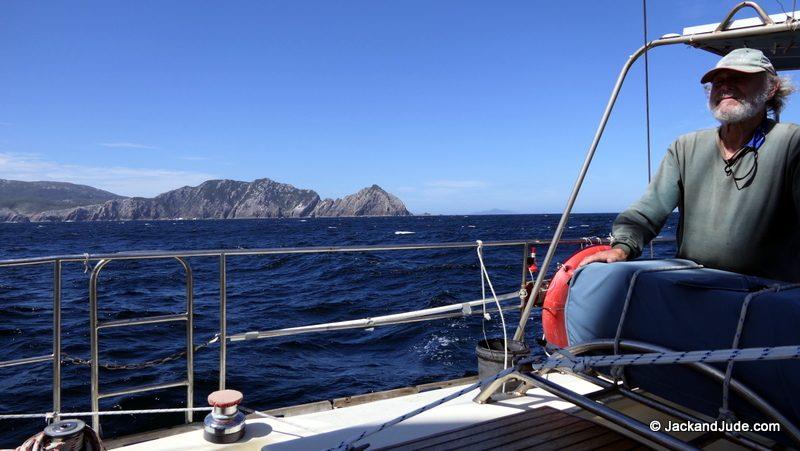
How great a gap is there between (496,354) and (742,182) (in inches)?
68.6

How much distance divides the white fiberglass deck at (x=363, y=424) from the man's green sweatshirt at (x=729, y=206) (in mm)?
993

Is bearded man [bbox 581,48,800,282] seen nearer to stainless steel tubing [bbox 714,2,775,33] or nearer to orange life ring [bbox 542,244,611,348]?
stainless steel tubing [bbox 714,2,775,33]

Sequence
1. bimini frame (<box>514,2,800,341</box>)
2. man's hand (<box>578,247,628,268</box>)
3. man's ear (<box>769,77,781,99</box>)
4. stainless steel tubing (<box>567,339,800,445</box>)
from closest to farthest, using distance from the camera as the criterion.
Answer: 1. stainless steel tubing (<box>567,339,800,445</box>)
2. man's ear (<box>769,77,781,99</box>)
3. man's hand (<box>578,247,628,268</box>)
4. bimini frame (<box>514,2,800,341</box>)

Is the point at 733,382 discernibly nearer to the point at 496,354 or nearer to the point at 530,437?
the point at 530,437

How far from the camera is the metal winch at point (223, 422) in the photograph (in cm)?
267

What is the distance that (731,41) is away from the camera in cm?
280

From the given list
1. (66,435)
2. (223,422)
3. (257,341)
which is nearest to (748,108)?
(223,422)

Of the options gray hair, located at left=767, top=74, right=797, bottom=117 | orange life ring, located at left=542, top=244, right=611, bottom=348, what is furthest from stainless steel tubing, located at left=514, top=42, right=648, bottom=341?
gray hair, located at left=767, top=74, right=797, bottom=117

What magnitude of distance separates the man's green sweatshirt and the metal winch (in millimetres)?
2099

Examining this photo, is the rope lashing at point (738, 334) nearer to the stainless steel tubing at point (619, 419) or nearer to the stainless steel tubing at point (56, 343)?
the stainless steel tubing at point (619, 419)

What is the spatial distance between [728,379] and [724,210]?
0.87 meters

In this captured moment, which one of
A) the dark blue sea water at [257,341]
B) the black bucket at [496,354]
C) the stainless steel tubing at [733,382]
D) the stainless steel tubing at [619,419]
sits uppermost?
the stainless steel tubing at [733,382]

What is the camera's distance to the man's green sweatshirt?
221 centimetres

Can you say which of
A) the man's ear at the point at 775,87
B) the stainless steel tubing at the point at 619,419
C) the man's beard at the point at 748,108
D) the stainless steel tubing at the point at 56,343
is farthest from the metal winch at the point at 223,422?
the man's ear at the point at 775,87
